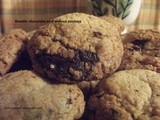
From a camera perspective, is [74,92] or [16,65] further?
[16,65]

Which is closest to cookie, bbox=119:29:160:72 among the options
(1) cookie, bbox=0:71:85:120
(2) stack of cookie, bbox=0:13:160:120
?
(2) stack of cookie, bbox=0:13:160:120

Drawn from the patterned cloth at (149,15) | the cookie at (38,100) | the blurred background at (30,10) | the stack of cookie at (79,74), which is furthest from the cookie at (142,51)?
the patterned cloth at (149,15)

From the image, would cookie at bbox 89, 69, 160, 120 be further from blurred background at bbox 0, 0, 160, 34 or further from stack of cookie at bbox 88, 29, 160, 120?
blurred background at bbox 0, 0, 160, 34

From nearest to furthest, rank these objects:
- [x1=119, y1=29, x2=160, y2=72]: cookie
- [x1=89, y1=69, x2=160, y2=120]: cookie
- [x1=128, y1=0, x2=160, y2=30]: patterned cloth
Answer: [x1=89, y1=69, x2=160, y2=120]: cookie < [x1=119, y1=29, x2=160, y2=72]: cookie < [x1=128, y1=0, x2=160, y2=30]: patterned cloth

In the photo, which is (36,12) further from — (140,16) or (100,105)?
(100,105)

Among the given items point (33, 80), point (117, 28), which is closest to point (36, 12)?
point (117, 28)

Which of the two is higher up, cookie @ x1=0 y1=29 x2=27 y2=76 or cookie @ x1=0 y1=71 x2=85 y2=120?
cookie @ x1=0 y1=29 x2=27 y2=76

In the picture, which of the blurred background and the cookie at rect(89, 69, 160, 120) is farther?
the blurred background

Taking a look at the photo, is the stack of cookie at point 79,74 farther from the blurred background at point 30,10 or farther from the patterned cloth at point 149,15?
the patterned cloth at point 149,15
